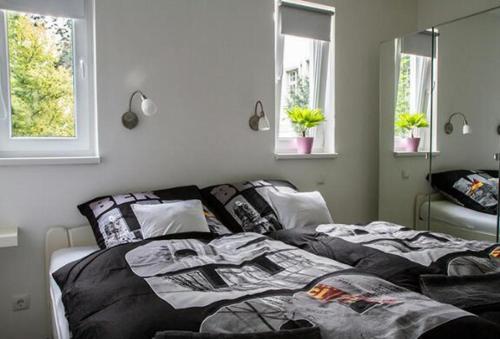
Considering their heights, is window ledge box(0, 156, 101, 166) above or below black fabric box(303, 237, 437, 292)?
above

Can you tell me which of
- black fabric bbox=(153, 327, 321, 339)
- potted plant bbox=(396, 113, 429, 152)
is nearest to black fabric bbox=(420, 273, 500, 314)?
black fabric bbox=(153, 327, 321, 339)

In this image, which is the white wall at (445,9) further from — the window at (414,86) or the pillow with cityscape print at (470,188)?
the pillow with cityscape print at (470,188)

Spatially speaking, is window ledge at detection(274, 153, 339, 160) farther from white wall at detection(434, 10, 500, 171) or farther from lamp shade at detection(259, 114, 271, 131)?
white wall at detection(434, 10, 500, 171)

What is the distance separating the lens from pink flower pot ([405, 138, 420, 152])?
3.08m

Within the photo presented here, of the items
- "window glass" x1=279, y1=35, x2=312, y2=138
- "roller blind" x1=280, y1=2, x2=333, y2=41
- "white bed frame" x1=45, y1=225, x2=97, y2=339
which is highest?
"roller blind" x1=280, y1=2, x2=333, y2=41

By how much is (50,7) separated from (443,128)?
8.71ft

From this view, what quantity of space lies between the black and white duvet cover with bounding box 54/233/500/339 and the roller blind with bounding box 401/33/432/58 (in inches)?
80.4

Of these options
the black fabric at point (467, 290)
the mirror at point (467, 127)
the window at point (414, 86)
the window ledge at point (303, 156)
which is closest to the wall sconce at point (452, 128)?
the mirror at point (467, 127)

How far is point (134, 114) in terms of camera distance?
8.04 feet

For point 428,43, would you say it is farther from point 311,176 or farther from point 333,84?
point 311,176

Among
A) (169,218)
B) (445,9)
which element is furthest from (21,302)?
(445,9)

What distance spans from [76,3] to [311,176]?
6.50 ft

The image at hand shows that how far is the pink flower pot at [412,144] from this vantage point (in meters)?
3.08

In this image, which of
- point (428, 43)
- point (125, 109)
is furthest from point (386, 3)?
point (125, 109)
